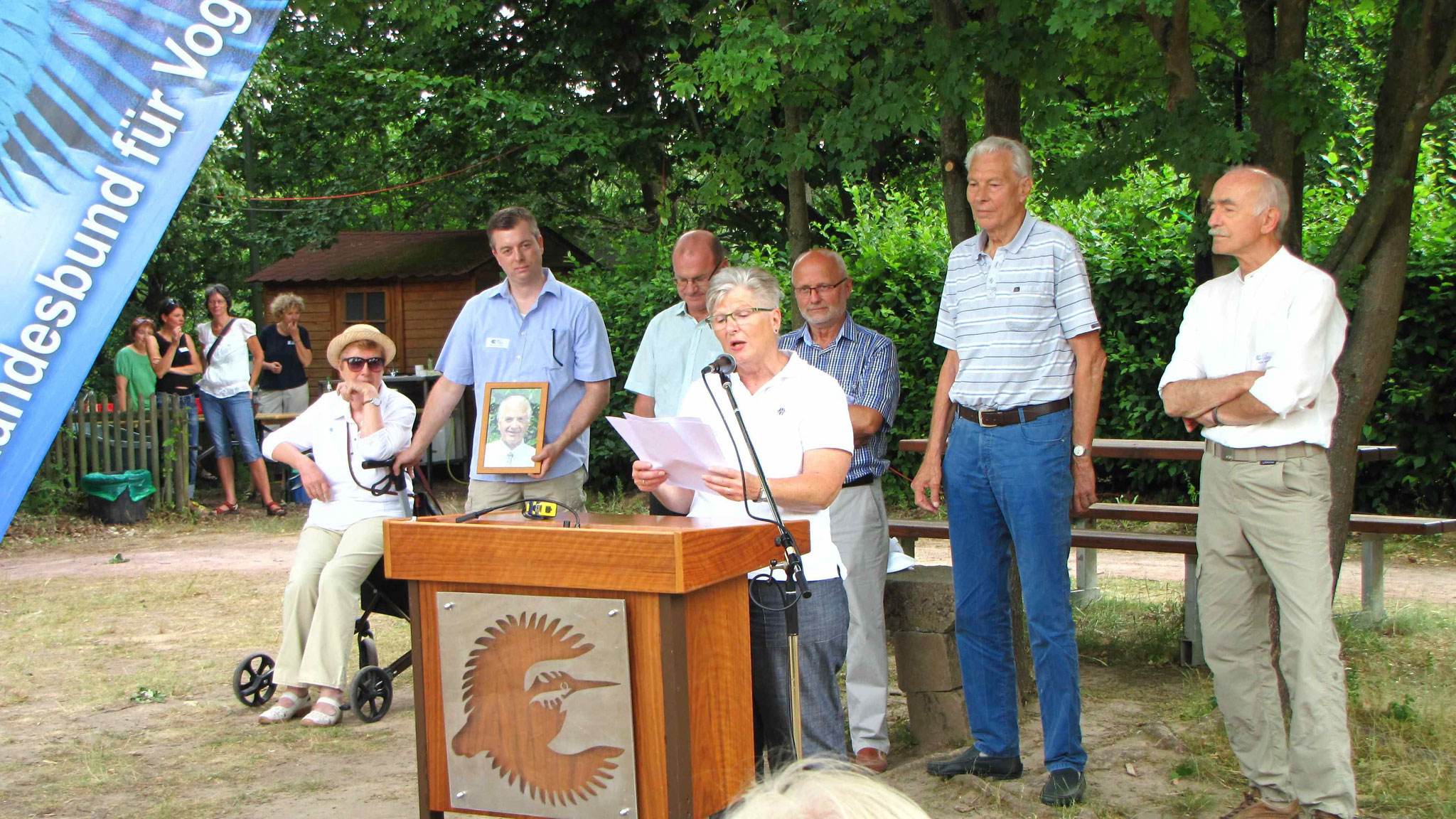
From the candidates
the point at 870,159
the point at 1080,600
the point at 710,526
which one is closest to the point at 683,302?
the point at 870,159

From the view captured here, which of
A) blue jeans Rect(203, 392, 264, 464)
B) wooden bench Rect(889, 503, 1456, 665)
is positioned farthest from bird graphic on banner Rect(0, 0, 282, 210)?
blue jeans Rect(203, 392, 264, 464)

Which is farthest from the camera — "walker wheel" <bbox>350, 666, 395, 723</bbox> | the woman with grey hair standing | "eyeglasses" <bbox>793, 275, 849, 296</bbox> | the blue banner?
the woman with grey hair standing

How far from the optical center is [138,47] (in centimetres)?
304

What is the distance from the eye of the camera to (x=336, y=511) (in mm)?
6086

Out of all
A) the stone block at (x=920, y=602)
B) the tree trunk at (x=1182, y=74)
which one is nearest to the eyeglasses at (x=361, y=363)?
the stone block at (x=920, y=602)

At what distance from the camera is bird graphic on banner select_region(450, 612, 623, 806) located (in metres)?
3.19

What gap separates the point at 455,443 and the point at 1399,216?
42.9 ft

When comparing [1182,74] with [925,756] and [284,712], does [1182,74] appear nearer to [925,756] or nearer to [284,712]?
[925,756]

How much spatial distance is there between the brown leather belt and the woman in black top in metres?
10.7

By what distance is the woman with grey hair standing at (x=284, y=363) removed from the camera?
46.3 ft

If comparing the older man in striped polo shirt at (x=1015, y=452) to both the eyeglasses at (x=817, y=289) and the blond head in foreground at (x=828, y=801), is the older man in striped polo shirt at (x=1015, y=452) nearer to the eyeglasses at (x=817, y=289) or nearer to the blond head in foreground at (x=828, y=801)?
the eyeglasses at (x=817, y=289)

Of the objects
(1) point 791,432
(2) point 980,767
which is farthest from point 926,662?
(1) point 791,432

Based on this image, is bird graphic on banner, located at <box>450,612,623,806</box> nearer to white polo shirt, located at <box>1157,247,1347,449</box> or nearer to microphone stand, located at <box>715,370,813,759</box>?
microphone stand, located at <box>715,370,813,759</box>

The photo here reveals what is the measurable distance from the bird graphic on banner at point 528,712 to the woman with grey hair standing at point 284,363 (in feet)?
37.6
